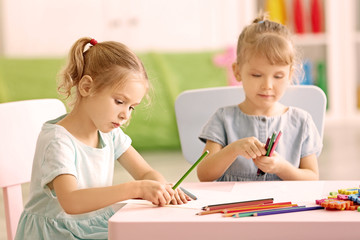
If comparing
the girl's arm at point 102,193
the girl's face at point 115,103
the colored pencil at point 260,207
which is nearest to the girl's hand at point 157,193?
the girl's arm at point 102,193

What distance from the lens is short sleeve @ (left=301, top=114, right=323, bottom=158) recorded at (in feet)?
5.31

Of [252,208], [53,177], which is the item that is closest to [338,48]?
[53,177]

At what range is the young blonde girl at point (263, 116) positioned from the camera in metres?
1.56

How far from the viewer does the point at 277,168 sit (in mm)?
1389

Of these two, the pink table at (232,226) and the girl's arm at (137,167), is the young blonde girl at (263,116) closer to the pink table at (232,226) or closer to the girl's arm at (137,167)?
the girl's arm at (137,167)

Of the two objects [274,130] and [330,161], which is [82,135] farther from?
[330,161]

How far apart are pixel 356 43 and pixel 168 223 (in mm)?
4814

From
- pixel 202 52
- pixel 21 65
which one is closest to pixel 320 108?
pixel 202 52

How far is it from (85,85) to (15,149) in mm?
245

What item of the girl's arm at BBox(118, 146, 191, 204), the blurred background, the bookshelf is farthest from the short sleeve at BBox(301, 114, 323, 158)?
the bookshelf

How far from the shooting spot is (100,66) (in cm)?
130

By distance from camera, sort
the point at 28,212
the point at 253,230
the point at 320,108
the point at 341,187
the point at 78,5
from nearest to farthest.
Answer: the point at 253,230 < the point at 341,187 < the point at 28,212 < the point at 320,108 < the point at 78,5

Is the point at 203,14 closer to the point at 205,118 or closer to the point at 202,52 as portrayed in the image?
the point at 202,52

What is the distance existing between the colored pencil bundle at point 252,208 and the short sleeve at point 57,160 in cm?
33
